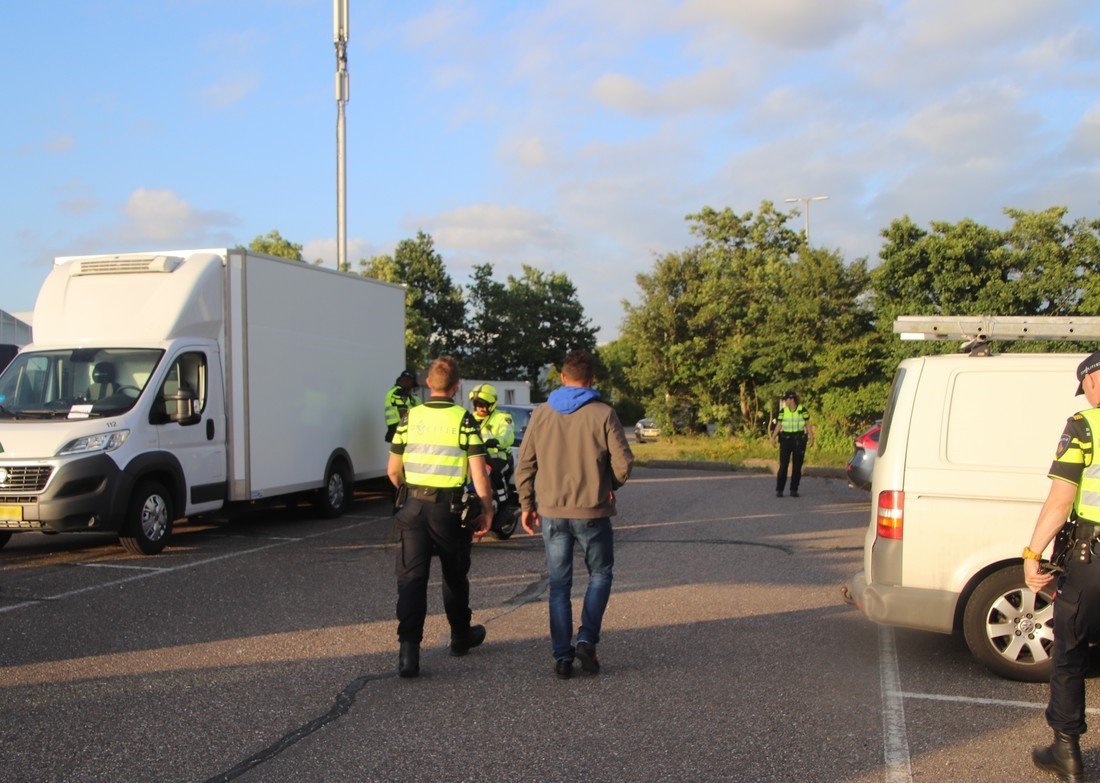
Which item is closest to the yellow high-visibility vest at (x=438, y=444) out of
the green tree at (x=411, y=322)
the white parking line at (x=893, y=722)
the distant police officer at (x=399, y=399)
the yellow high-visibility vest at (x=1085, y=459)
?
the white parking line at (x=893, y=722)

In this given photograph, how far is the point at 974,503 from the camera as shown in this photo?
597 cm

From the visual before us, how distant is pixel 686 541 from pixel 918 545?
5.83 metres

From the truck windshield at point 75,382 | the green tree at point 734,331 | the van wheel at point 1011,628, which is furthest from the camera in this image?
the green tree at point 734,331

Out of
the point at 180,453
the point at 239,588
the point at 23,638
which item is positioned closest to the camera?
the point at 23,638

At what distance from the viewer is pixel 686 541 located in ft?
38.7

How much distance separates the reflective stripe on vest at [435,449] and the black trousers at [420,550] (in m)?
0.15

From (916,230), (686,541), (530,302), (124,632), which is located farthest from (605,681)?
(530,302)

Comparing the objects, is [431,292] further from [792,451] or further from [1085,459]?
[1085,459]

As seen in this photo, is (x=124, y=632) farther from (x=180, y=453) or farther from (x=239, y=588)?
(x=180, y=453)

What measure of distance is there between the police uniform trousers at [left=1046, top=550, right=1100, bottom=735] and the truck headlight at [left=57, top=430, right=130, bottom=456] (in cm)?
847

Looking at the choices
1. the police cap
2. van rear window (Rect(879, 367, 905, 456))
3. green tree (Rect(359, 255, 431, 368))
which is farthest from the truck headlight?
green tree (Rect(359, 255, 431, 368))

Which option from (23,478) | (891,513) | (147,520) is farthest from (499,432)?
(891,513)

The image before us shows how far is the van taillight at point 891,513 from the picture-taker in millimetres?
6086

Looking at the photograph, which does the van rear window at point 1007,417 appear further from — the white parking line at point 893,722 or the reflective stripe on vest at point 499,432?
the reflective stripe on vest at point 499,432
